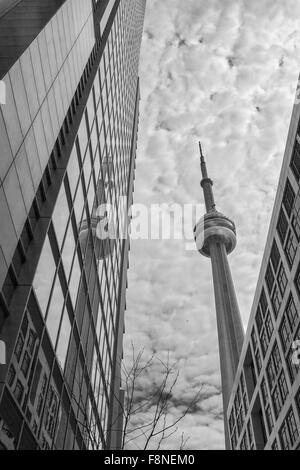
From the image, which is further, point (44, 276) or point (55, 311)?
point (55, 311)

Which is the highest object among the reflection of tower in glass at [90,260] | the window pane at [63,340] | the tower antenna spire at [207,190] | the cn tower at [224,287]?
the tower antenna spire at [207,190]

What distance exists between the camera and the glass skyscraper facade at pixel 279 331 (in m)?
34.5

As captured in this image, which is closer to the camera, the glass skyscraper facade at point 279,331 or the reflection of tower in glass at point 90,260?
the reflection of tower in glass at point 90,260

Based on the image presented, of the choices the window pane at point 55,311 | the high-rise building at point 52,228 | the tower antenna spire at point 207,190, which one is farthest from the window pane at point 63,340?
the tower antenna spire at point 207,190

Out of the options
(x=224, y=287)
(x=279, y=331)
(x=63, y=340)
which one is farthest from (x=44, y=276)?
(x=224, y=287)

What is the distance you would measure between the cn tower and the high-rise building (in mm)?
48602

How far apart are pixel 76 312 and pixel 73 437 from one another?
5.23 metres

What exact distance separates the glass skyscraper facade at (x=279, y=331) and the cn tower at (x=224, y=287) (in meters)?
21.0

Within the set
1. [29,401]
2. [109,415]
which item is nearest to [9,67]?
[29,401]

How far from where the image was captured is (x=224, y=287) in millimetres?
86562

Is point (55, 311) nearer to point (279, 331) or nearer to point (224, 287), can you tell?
point (279, 331)

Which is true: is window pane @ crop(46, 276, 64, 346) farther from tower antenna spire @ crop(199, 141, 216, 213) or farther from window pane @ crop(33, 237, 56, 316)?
tower antenna spire @ crop(199, 141, 216, 213)

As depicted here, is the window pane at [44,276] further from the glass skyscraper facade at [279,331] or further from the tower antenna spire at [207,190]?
the tower antenna spire at [207,190]

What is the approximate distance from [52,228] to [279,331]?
26806 millimetres
